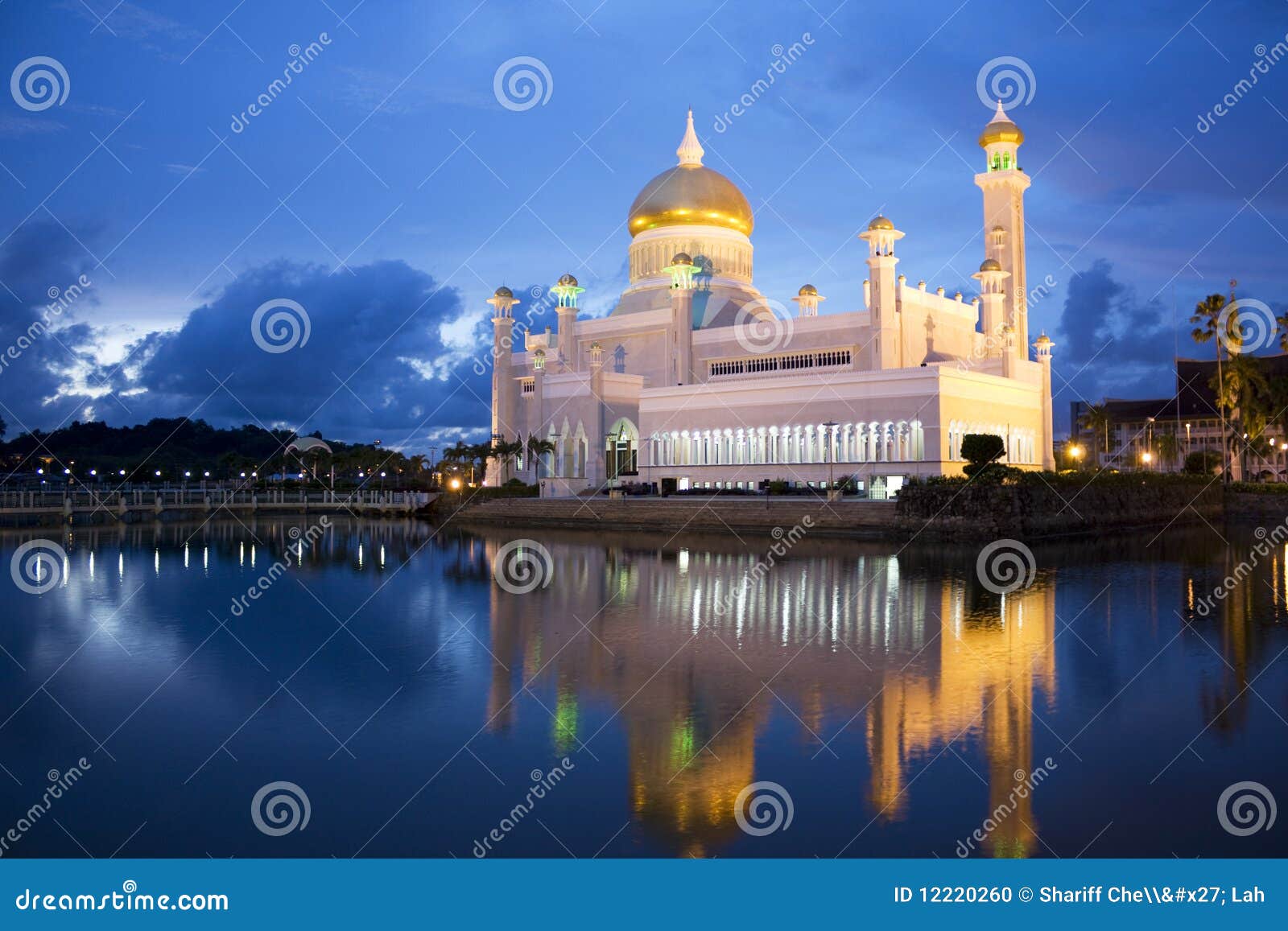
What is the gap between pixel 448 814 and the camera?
22.8 ft

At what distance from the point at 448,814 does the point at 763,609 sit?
914cm

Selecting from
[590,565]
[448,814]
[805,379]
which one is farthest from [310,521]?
[448,814]

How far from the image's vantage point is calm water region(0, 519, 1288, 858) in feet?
22.0

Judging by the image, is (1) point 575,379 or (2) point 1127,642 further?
(1) point 575,379

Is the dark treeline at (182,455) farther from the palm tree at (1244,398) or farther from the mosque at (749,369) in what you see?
the palm tree at (1244,398)

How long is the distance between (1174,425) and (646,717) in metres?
77.4

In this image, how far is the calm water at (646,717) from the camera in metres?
6.69

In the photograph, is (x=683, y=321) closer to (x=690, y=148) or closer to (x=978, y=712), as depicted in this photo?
(x=690, y=148)

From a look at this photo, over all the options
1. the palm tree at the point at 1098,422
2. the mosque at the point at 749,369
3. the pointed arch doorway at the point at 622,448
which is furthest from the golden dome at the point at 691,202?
the palm tree at the point at 1098,422

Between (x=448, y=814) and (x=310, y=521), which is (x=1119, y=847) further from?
(x=310, y=521)

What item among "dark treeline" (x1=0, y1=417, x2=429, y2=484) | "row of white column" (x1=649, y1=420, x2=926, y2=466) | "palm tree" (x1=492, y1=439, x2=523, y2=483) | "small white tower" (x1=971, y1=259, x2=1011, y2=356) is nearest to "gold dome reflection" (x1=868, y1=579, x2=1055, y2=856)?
"row of white column" (x1=649, y1=420, x2=926, y2=466)

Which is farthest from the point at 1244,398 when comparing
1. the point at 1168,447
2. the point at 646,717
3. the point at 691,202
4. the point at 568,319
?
the point at 646,717

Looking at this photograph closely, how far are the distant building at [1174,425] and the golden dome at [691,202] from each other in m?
30.5

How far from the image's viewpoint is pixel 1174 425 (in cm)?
7600
